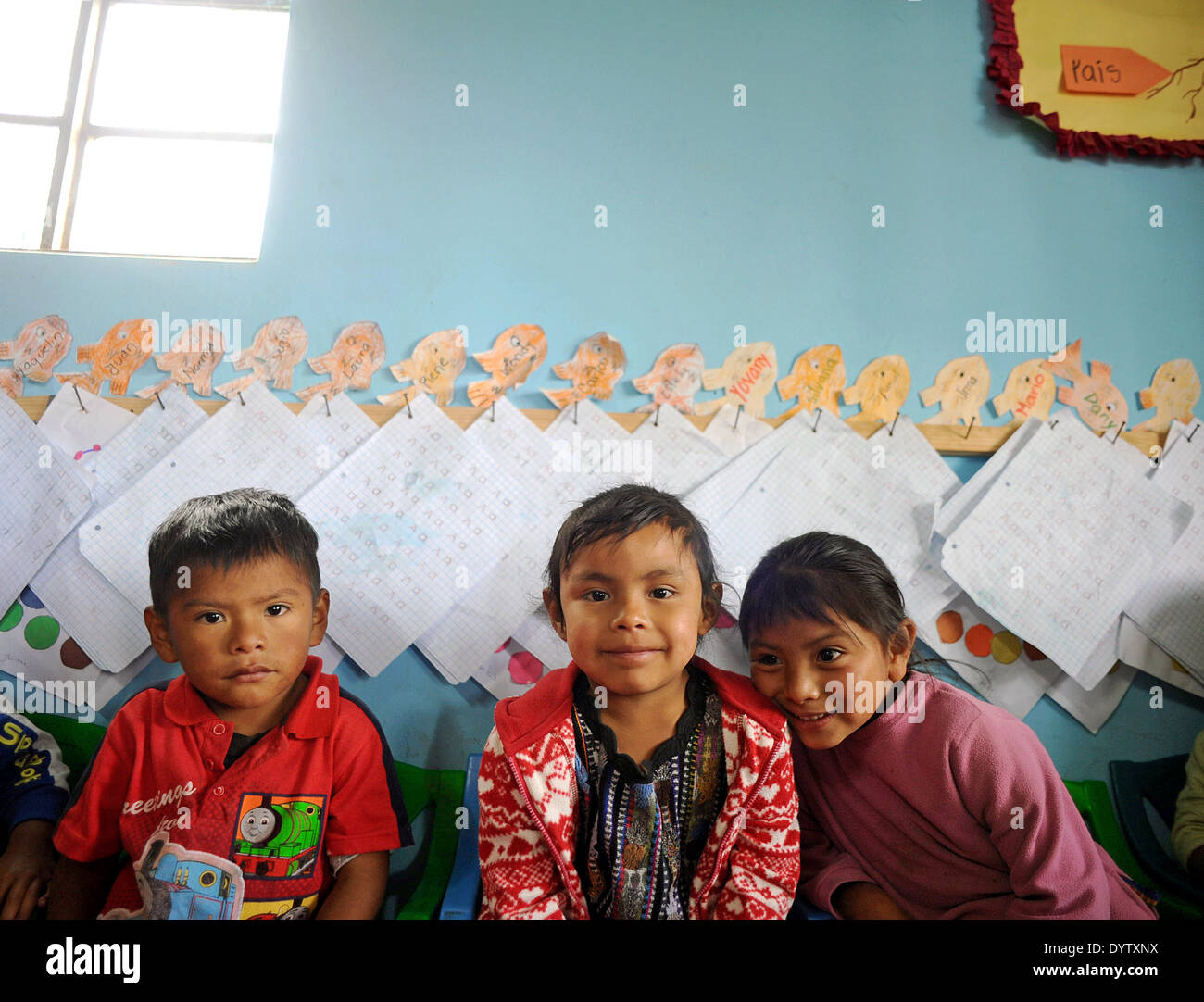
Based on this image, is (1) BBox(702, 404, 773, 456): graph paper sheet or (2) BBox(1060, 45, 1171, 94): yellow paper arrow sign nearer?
(1) BBox(702, 404, 773, 456): graph paper sheet

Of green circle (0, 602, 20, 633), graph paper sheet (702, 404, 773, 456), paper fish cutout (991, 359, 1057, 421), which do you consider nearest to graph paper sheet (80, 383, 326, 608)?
green circle (0, 602, 20, 633)

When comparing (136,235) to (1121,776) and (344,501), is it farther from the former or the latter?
(1121,776)

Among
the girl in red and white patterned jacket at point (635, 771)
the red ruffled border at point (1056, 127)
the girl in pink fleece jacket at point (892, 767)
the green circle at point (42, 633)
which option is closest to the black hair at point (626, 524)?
the girl in red and white patterned jacket at point (635, 771)

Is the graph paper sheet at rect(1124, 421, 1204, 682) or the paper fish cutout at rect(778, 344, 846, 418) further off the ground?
the paper fish cutout at rect(778, 344, 846, 418)

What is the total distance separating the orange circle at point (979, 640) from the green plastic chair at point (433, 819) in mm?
789

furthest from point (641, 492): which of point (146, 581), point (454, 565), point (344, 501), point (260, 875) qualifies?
point (146, 581)

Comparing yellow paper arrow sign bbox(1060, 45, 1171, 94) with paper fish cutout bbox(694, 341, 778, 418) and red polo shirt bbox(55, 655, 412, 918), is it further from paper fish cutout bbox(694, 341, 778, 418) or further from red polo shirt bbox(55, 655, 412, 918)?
red polo shirt bbox(55, 655, 412, 918)

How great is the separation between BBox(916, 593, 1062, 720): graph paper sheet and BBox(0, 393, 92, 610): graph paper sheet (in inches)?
51.0

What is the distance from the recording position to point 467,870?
3.30ft

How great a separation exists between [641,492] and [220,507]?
1.74ft

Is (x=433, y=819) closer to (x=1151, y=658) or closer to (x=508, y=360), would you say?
(x=508, y=360)

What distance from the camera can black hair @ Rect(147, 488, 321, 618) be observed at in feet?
3.30

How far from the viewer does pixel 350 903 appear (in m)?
0.96

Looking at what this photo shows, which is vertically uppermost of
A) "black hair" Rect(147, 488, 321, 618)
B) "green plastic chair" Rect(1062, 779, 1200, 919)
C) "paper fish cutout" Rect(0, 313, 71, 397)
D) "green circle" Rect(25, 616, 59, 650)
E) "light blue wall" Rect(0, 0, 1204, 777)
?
"light blue wall" Rect(0, 0, 1204, 777)
